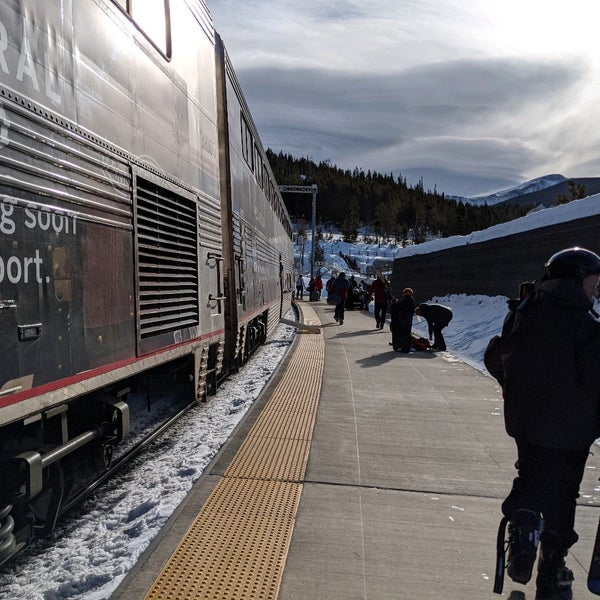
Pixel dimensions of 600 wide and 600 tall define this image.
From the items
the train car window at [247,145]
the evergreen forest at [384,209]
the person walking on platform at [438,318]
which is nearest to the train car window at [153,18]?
the train car window at [247,145]

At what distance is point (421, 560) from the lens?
305 centimetres

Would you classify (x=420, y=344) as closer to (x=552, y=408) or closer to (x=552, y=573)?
(x=552, y=573)

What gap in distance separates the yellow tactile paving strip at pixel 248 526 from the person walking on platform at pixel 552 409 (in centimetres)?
128

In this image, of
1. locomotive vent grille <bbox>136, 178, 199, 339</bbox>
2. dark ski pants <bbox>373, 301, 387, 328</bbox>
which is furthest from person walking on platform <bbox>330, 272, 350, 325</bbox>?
locomotive vent grille <bbox>136, 178, 199, 339</bbox>

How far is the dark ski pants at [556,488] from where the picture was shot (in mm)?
2545

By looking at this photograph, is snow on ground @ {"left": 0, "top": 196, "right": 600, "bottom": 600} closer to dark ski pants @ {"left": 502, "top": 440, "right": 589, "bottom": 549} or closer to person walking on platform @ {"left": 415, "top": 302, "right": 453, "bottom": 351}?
dark ski pants @ {"left": 502, "top": 440, "right": 589, "bottom": 549}

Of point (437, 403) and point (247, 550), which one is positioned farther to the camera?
point (437, 403)

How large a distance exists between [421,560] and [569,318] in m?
1.59

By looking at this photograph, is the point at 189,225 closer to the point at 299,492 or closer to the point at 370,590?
the point at 299,492

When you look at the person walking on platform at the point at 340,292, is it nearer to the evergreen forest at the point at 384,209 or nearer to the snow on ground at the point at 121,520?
the snow on ground at the point at 121,520

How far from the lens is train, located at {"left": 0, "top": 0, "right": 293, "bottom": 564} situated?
256 centimetres

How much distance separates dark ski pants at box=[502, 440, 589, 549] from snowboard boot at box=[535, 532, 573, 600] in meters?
0.03

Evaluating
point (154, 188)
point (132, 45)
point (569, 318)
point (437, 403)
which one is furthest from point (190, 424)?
point (569, 318)

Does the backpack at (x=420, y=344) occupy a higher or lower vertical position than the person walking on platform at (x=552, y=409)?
lower
